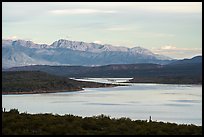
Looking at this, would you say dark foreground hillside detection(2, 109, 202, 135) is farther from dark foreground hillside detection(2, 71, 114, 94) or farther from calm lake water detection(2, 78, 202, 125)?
dark foreground hillside detection(2, 71, 114, 94)

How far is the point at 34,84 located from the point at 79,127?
362 ft

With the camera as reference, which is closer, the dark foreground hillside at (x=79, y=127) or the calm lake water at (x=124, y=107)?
the dark foreground hillside at (x=79, y=127)

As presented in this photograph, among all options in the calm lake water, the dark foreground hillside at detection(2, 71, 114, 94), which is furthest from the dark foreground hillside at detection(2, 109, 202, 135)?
Result: the dark foreground hillside at detection(2, 71, 114, 94)

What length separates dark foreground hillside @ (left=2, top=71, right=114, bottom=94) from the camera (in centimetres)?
11566

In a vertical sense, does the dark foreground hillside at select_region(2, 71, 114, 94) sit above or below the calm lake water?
above

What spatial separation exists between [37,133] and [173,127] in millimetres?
4877

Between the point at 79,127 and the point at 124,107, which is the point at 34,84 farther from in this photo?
the point at 79,127

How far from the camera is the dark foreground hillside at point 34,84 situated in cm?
11566

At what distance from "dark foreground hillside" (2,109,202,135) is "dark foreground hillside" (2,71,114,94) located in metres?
97.1

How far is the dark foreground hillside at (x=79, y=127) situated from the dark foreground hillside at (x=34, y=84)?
97.1 m

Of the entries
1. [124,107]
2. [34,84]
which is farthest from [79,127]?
[34,84]

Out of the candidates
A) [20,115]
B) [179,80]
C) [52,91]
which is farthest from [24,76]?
[20,115]

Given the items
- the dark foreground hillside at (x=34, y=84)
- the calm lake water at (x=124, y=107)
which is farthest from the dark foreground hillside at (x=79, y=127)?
the dark foreground hillside at (x=34, y=84)

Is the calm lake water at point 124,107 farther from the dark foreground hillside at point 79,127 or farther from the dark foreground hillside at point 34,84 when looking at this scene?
the dark foreground hillside at point 34,84
